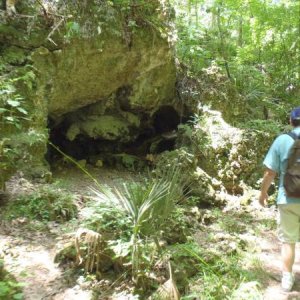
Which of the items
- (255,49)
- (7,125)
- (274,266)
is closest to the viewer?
(274,266)

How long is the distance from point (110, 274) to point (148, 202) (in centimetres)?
92

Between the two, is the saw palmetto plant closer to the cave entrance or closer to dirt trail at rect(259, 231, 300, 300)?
dirt trail at rect(259, 231, 300, 300)

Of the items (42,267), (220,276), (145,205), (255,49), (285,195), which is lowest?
(220,276)

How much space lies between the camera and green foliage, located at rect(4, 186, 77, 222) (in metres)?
4.79

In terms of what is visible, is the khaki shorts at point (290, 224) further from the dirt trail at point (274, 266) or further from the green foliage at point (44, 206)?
the green foliage at point (44, 206)

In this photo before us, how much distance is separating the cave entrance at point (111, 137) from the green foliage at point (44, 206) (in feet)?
10.4

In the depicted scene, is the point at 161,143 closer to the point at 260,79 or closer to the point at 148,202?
the point at 260,79

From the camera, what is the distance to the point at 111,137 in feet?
28.6

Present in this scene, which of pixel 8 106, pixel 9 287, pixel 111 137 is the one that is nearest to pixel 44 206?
pixel 8 106

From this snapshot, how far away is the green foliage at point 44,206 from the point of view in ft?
15.7

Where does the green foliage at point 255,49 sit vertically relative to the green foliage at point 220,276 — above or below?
above

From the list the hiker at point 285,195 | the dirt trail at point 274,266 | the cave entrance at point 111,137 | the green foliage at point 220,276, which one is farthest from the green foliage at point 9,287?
the cave entrance at point 111,137

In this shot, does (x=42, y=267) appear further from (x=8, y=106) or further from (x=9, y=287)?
(x=8, y=106)

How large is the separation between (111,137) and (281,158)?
558cm
